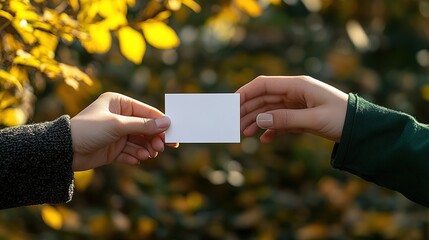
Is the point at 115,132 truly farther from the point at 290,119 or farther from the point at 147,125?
the point at 290,119

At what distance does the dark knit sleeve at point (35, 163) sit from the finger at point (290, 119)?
42cm

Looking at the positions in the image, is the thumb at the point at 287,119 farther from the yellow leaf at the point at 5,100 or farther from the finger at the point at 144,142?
the yellow leaf at the point at 5,100

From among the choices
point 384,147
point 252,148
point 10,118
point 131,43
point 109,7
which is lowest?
point 252,148

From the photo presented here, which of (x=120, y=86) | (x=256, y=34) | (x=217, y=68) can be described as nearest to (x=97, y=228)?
(x=120, y=86)

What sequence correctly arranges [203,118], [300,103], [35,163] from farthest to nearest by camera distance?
1. [300,103]
2. [203,118]
3. [35,163]

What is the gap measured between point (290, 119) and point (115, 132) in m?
0.37

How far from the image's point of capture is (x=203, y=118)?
1779 millimetres

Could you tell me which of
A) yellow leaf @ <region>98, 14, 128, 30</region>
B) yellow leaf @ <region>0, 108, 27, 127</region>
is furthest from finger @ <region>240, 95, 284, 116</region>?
yellow leaf @ <region>0, 108, 27, 127</region>

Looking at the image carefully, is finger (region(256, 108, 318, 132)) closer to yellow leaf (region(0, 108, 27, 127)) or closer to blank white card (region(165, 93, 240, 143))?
blank white card (region(165, 93, 240, 143))

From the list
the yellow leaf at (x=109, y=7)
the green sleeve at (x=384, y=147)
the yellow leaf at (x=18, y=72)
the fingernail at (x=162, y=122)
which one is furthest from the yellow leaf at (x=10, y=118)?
the green sleeve at (x=384, y=147)

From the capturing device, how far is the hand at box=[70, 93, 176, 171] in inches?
67.2

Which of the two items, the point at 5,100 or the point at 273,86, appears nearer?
the point at 273,86

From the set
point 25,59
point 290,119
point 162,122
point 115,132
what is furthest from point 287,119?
point 25,59

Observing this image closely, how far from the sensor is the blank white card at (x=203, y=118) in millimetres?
1775
